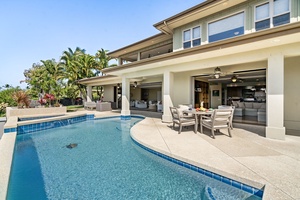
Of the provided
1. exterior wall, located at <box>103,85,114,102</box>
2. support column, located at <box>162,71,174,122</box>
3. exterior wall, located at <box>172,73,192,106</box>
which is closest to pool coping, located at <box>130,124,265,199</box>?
support column, located at <box>162,71,174,122</box>

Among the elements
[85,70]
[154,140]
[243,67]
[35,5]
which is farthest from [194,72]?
[85,70]

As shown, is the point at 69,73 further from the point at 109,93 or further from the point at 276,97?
the point at 276,97

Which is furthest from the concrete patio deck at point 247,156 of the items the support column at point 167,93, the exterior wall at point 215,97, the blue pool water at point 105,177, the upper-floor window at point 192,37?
the exterior wall at point 215,97

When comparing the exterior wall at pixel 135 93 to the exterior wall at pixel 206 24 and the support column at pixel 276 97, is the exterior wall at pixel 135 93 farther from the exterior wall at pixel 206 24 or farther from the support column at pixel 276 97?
the support column at pixel 276 97

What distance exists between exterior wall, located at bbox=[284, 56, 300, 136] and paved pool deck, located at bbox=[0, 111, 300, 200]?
1.73 m

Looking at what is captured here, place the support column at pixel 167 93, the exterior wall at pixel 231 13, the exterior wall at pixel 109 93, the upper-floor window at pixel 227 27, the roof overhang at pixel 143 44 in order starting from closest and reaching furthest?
the exterior wall at pixel 231 13 → the upper-floor window at pixel 227 27 → the support column at pixel 167 93 → the roof overhang at pixel 143 44 → the exterior wall at pixel 109 93

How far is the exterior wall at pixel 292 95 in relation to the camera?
7.42m

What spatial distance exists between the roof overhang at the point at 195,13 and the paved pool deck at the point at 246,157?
716 cm

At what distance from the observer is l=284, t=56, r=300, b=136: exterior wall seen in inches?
292

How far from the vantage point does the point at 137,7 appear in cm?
1405

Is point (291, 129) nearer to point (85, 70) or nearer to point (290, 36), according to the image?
point (290, 36)

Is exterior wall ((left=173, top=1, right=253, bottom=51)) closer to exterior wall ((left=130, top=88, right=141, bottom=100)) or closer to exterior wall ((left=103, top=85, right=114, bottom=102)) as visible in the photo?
exterior wall ((left=103, top=85, right=114, bottom=102))

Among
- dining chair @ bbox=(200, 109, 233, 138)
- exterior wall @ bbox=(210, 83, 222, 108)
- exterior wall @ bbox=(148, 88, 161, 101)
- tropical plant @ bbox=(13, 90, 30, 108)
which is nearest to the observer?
dining chair @ bbox=(200, 109, 233, 138)

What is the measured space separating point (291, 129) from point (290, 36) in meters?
4.88
